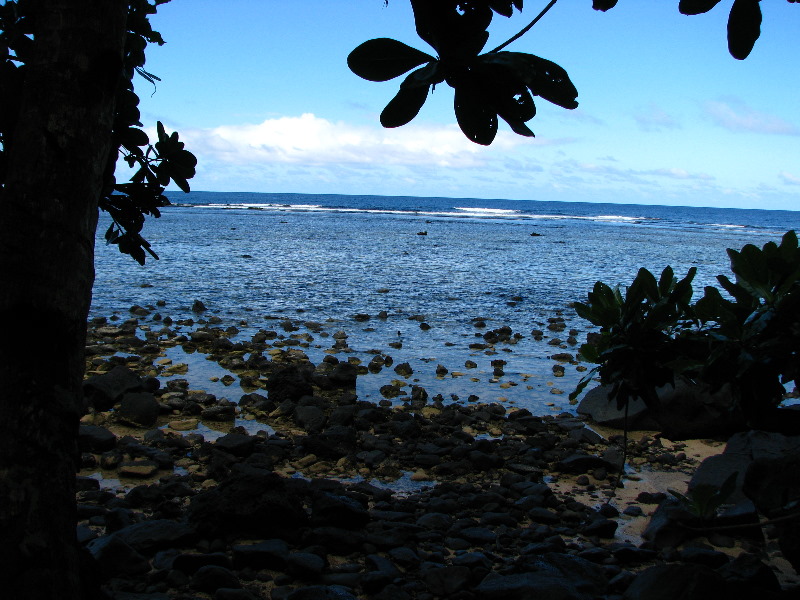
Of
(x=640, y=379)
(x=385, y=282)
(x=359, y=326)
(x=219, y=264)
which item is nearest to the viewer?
(x=640, y=379)

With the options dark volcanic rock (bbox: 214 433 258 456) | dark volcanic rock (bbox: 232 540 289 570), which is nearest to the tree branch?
dark volcanic rock (bbox: 232 540 289 570)

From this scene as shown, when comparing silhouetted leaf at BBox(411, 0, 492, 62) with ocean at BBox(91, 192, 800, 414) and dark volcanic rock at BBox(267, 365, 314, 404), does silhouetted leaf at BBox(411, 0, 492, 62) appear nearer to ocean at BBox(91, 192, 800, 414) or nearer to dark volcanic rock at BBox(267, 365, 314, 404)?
dark volcanic rock at BBox(267, 365, 314, 404)

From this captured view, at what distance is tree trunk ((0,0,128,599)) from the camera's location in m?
1.79

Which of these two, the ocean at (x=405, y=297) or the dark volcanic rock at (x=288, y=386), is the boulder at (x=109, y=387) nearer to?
the ocean at (x=405, y=297)

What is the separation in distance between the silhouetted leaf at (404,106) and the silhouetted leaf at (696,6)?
3.03ft

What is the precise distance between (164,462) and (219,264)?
1594 cm

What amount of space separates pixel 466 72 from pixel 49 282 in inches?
50.1

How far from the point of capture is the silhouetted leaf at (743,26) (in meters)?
1.87

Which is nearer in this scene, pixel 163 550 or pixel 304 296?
pixel 163 550

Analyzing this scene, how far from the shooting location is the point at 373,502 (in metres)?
4.30

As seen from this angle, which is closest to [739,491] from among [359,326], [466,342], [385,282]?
[466,342]

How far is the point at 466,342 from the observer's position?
9.59 m

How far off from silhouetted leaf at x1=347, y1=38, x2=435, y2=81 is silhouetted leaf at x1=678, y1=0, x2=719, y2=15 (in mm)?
916

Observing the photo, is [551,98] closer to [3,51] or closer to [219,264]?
[3,51]
